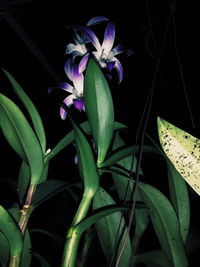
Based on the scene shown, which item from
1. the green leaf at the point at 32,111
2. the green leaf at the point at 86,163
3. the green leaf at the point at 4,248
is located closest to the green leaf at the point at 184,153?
the green leaf at the point at 86,163

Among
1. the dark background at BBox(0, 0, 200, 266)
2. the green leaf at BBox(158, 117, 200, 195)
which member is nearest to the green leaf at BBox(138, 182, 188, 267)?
the green leaf at BBox(158, 117, 200, 195)

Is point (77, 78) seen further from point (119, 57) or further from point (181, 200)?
point (119, 57)

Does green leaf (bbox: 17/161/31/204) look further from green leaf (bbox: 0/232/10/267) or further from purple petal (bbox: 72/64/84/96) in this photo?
purple petal (bbox: 72/64/84/96)

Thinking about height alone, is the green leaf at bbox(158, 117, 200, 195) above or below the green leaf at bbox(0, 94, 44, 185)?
below

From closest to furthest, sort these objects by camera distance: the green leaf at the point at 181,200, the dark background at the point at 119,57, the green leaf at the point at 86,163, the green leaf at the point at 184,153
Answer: the green leaf at the point at 184,153 → the green leaf at the point at 86,163 → the green leaf at the point at 181,200 → the dark background at the point at 119,57

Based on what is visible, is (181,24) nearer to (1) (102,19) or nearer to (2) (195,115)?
(2) (195,115)

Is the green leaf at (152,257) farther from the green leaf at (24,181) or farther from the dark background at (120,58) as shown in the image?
the dark background at (120,58)

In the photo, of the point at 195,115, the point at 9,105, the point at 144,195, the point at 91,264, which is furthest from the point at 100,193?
the point at 195,115
